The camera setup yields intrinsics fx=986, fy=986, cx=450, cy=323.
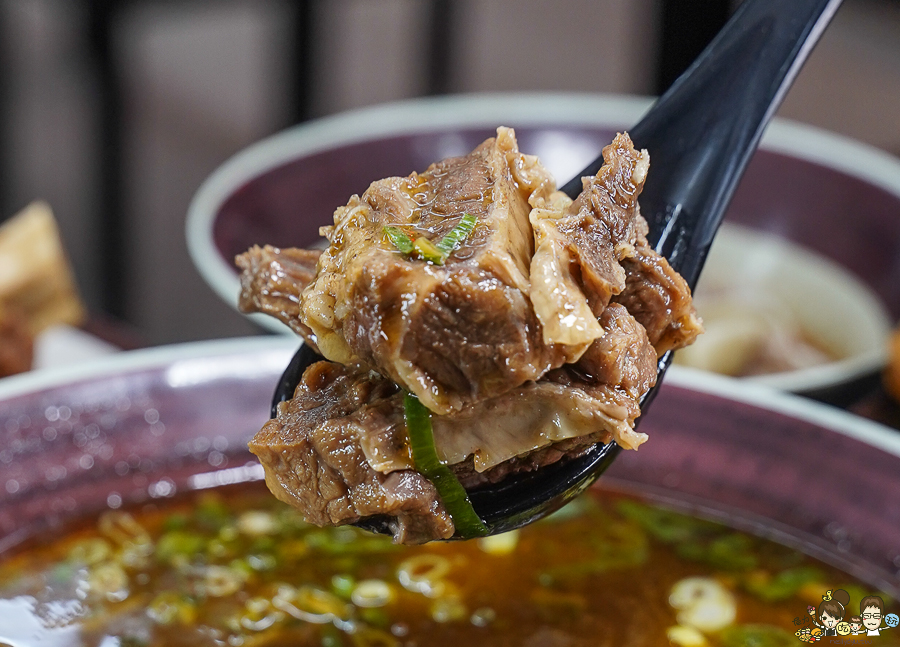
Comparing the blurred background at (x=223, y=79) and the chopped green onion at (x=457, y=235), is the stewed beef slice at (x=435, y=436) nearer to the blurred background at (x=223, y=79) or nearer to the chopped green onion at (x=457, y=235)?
the chopped green onion at (x=457, y=235)

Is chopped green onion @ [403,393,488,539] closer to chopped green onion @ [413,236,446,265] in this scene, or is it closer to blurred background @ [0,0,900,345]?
chopped green onion @ [413,236,446,265]

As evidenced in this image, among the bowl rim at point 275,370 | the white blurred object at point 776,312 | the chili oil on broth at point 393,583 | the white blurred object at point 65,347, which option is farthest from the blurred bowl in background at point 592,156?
the chili oil on broth at point 393,583

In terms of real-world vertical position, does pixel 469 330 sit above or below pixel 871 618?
above

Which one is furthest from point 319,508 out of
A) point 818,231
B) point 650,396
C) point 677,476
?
point 818,231

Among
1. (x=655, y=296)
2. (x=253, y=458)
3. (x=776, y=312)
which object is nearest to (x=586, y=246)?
(x=655, y=296)

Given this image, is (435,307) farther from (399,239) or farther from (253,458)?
(253,458)

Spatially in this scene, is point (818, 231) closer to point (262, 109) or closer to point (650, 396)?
point (650, 396)
